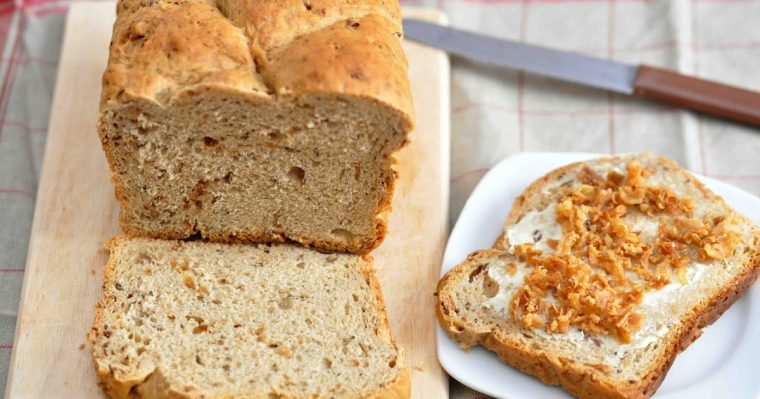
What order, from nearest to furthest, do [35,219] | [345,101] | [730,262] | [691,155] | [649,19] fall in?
[345,101], [730,262], [35,219], [691,155], [649,19]

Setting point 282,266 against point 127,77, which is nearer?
point 127,77

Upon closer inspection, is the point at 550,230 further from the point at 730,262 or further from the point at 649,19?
the point at 649,19

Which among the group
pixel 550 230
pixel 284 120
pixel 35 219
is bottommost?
pixel 35 219

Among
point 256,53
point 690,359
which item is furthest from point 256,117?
point 690,359

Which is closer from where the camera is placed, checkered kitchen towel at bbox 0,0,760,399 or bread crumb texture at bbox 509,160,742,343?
bread crumb texture at bbox 509,160,742,343

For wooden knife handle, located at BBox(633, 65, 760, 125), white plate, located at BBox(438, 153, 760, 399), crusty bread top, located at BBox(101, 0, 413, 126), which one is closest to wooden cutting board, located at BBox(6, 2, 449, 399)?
white plate, located at BBox(438, 153, 760, 399)

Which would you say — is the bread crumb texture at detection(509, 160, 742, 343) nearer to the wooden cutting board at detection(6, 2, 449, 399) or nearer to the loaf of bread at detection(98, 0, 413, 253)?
the wooden cutting board at detection(6, 2, 449, 399)

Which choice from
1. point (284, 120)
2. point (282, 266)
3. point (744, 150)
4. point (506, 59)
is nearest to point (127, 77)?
point (284, 120)
